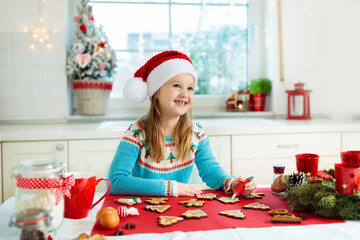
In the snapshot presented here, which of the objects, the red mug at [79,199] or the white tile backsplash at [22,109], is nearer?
the red mug at [79,199]

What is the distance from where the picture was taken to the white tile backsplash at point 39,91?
2.46 metres

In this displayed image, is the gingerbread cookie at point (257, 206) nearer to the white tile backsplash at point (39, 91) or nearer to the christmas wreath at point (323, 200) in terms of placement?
the christmas wreath at point (323, 200)

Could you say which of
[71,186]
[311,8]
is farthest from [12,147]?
[311,8]

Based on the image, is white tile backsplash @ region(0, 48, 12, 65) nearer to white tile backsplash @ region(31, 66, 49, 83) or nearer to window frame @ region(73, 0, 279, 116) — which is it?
white tile backsplash @ region(31, 66, 49, 83)

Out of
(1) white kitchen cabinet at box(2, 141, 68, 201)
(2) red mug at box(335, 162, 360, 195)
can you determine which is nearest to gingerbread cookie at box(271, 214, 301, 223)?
(2) red mug at box(335, 162, 360, 195)

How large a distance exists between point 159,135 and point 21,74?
150cm

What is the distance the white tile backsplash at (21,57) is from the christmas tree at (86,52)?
275 millimetres

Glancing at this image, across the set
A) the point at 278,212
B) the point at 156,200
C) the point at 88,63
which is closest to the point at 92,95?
the point at 88,63

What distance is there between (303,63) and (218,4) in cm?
82

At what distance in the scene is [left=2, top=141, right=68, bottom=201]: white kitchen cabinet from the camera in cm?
192

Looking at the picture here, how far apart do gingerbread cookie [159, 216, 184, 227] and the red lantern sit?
189 cm

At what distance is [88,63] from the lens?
2428mm

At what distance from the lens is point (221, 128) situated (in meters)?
2.05

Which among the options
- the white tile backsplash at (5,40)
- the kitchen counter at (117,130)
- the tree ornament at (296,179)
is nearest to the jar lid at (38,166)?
the tree ornament at (296,179)
